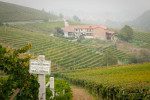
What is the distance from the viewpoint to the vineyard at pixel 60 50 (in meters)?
71.0

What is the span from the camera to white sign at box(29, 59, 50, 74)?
9.16m

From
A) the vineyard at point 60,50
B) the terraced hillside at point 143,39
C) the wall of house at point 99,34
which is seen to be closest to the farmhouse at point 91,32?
the wall of house at point 99,34

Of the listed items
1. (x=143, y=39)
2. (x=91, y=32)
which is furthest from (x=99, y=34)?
(x=143, y=39)

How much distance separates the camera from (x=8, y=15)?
134m

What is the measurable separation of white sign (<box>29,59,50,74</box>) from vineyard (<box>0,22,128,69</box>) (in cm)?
5803

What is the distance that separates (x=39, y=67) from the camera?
30.1 feet

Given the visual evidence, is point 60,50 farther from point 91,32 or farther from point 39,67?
point 39,67

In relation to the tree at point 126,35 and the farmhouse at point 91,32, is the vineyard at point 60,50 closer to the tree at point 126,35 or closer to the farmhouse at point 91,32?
the tree at point 126,35

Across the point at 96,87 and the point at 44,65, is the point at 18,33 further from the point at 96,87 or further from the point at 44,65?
the point at 44,65

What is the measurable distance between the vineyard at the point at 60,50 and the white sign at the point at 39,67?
58.0m

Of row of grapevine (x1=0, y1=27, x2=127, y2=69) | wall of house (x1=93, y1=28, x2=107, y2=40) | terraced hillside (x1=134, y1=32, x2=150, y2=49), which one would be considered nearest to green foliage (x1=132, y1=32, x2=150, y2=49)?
terraced hillside (x1=134, y1=32, x2=150, y2=49)

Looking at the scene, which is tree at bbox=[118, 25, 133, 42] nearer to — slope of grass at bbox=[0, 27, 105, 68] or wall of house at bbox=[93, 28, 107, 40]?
wall of house at bbox=[93, 28, 107, 40]

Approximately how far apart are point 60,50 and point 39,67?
225 ft

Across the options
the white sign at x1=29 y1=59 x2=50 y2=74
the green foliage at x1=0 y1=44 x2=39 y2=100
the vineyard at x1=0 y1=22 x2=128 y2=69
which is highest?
the white sign at x1=29 y1=59 x2=50 y2=74
